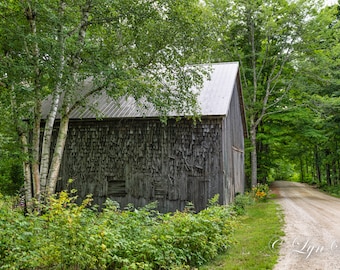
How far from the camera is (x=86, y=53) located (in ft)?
32.8

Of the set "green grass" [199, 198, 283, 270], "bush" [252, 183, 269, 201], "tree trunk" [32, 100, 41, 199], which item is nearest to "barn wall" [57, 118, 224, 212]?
"green grass" [199, 198, 283, 270]

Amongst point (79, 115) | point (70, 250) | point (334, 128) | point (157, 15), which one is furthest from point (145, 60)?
point (334, 128)

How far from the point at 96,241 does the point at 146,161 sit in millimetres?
7666

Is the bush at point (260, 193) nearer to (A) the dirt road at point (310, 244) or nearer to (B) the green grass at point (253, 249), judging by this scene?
(A) the dirt road at point (310, 244)

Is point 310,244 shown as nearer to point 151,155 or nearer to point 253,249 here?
point 253,249

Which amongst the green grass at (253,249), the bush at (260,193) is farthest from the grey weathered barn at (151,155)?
the bush at (260,193)

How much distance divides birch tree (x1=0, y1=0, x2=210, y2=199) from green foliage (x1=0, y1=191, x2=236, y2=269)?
376 cm

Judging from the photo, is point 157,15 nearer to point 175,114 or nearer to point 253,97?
point 175,114

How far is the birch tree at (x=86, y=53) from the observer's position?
818cm

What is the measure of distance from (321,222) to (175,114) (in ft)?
19.6

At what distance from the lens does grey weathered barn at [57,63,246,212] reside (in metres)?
11.4

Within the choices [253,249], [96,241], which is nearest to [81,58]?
[96,241]

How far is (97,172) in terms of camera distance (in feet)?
41.1

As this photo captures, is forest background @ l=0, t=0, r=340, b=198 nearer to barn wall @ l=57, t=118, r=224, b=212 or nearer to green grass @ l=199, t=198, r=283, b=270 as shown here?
barn wall @ l=57, t=118, r=224, b=212
